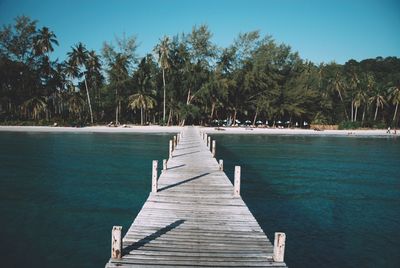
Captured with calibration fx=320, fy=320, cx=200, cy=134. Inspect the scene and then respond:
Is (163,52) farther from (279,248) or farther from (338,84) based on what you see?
(279,248)

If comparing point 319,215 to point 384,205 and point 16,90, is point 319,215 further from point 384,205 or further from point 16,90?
point 16,90

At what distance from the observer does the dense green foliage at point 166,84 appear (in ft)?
211

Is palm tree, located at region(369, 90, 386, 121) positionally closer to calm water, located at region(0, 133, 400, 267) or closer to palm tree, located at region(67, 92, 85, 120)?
calm water, located at region(0, 133, 400, 267)

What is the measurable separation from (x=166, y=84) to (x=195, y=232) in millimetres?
60092

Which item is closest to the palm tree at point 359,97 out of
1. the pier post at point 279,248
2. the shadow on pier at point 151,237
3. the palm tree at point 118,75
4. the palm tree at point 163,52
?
the palm tree at point 163,52

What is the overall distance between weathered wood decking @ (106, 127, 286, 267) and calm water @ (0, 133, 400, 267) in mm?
2245

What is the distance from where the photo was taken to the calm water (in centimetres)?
1062

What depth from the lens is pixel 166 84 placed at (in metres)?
66.9

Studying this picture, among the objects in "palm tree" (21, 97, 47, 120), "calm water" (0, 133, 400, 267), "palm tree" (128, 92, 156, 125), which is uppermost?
"palm tree" (128, 92, 156, 125)

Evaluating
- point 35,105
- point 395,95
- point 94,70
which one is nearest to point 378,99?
point 395,95

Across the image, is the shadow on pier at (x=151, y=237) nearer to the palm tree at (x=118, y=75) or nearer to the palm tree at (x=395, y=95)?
the palm tree at (x=118, y=75)

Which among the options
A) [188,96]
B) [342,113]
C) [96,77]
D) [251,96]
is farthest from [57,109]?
[342,113]

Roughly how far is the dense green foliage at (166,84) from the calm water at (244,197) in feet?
126

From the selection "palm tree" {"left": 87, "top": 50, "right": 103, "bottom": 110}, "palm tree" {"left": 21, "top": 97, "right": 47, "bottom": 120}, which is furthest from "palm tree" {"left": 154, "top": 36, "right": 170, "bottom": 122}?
"palm tree" {"left": 21, "top": 97, "right": 47, "bottom": 120}
